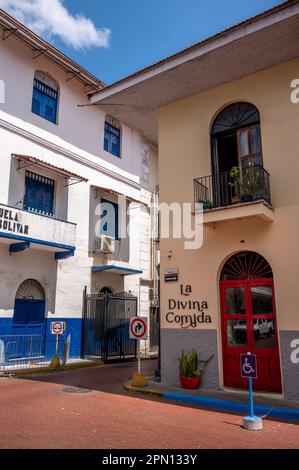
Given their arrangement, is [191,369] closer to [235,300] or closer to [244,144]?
[235,300]

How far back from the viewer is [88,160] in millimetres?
18109

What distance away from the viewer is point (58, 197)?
55.4 feet

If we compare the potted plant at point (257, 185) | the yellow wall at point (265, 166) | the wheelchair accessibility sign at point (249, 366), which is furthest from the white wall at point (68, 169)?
the wheelchair accessibility sign at point (249, 366)

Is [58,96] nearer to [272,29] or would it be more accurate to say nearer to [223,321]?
[272,29]

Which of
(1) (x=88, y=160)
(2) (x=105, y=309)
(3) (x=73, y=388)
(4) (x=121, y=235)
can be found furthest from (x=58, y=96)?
(3) (x=73, y=388)

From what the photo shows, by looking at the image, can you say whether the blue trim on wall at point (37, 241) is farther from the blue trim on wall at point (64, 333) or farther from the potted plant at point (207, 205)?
the potted plant at point (207, 205)

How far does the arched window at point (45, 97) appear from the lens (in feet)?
53.2

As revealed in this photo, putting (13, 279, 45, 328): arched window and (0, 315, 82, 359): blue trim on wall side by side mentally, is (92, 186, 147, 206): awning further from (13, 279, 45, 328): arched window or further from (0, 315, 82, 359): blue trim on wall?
(0, 315, 82, 359): blue trim on wall

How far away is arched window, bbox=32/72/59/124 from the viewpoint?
638 inches

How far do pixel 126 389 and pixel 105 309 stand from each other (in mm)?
7017

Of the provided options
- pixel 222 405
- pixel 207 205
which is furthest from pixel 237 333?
pixel 207 205

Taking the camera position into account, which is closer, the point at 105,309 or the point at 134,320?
the point at 134,320

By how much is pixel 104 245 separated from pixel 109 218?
1924mm
